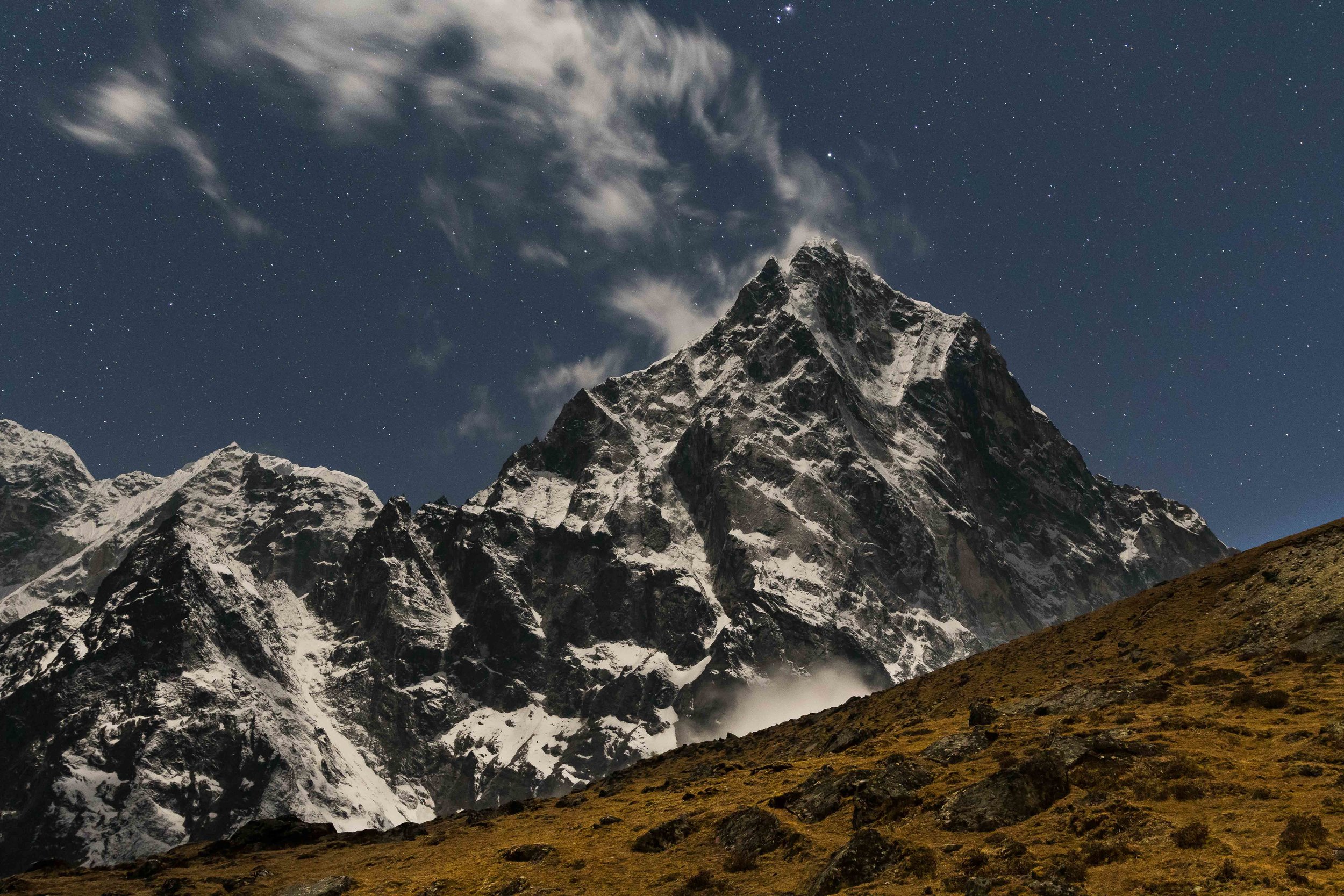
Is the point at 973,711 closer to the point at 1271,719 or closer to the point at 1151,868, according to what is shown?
the point at 1271,719

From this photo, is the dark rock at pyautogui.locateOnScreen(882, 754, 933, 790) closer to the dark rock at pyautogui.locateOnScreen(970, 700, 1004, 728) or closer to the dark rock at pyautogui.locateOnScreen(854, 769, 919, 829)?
the dark rock at pyautogui.locateOnScreen(854, 769, 919, 829)

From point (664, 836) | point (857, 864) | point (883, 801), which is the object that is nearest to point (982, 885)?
point (857, 864)

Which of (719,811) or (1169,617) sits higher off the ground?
(1169,617)

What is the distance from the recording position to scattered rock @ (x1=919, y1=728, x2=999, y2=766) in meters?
40.6

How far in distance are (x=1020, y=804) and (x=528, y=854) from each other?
68.8ft

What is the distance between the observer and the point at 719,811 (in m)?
42.7

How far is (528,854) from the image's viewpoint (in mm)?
40406

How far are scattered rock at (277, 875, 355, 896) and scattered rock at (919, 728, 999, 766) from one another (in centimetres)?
2665

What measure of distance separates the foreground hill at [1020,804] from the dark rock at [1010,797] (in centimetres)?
9

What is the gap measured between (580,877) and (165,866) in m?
33.6

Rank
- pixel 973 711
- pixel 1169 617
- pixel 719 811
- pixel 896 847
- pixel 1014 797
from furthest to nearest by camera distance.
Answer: pixel 1169 617, pixel 973 711, pixel 719 811, pixel 1014 797, pixel 896 847

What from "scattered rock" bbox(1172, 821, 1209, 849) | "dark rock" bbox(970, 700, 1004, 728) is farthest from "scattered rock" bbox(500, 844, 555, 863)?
"scattered rock" bbox(1172, 821, 1209, 849)

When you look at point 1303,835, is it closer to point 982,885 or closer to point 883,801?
point 982,885

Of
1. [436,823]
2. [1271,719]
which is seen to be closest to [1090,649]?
[1271,719]
